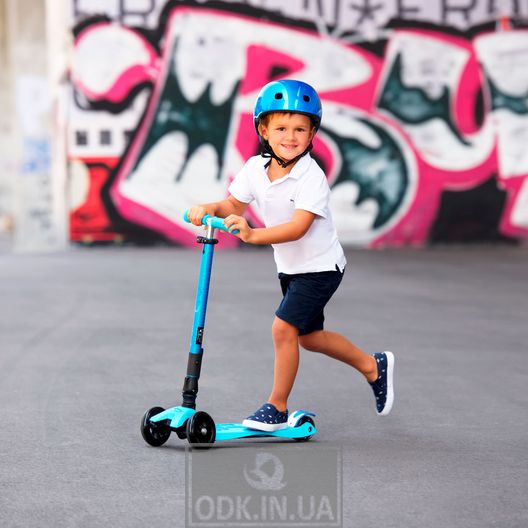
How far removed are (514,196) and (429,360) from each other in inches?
428

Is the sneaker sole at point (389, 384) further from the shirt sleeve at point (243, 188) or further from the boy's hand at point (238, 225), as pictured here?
the boy's hand at point (238, 225)

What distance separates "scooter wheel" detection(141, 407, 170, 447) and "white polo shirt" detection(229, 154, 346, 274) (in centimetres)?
90

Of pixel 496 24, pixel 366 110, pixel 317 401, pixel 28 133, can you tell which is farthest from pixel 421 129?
pixel 317 401

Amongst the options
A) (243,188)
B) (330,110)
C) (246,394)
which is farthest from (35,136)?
(243,188)

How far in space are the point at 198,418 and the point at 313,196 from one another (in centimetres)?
110

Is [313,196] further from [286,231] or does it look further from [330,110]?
[330,110]

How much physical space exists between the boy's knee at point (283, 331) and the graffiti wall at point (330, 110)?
37.9 ft

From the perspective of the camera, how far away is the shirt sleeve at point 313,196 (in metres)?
4.66

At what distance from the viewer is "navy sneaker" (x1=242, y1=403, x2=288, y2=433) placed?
4.80 m

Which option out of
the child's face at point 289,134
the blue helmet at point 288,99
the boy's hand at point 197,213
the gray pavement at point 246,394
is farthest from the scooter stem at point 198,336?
the blue helmet at point 288,99

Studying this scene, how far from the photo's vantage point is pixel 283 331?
484 cm

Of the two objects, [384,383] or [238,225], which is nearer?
[238,225]

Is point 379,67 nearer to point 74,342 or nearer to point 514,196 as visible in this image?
point 514,196

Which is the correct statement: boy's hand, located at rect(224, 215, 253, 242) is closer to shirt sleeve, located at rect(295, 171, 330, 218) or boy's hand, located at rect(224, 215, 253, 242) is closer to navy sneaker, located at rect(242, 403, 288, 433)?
shirt sleeve, located at rect(295, 171, 330, 218)
